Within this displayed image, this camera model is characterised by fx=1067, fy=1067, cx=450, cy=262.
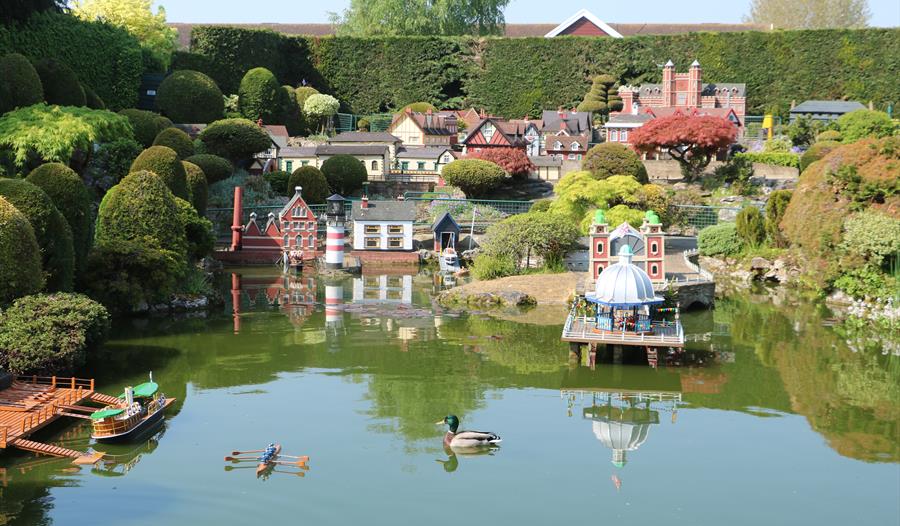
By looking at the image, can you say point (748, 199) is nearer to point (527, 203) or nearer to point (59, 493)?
point (527, 203)

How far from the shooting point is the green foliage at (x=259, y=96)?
205ft

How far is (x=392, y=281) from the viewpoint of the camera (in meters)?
39.8

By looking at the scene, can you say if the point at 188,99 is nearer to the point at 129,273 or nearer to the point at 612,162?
the point at 612,162

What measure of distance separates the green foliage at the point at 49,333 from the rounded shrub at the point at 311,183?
83.2ft

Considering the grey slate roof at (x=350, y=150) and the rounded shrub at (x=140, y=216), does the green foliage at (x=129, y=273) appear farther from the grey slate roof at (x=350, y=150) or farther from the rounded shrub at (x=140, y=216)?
the grey slate roof at (x=350, y=150)

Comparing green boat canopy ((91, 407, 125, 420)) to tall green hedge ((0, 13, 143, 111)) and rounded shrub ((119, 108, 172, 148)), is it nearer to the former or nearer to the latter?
rounded shrub ((119, 108, 172, 148))

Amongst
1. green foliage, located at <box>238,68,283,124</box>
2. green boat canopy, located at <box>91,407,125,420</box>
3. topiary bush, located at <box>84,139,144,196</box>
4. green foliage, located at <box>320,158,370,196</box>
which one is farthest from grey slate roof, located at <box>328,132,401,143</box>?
green boat canopy, located at <box>91,407,125,420</box>

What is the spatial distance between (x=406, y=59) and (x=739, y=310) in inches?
1646

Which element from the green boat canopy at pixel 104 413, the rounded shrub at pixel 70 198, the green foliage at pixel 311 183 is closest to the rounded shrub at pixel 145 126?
the green foliage at pixel 311 183

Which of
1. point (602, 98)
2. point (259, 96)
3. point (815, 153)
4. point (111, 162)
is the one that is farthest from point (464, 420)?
point (602, 98)

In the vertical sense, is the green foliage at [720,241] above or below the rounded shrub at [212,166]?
below

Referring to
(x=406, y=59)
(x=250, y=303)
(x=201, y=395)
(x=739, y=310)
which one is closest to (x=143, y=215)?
(x=250, y=303)

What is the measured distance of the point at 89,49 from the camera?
2172 inches

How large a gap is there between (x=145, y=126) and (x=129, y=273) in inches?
806
